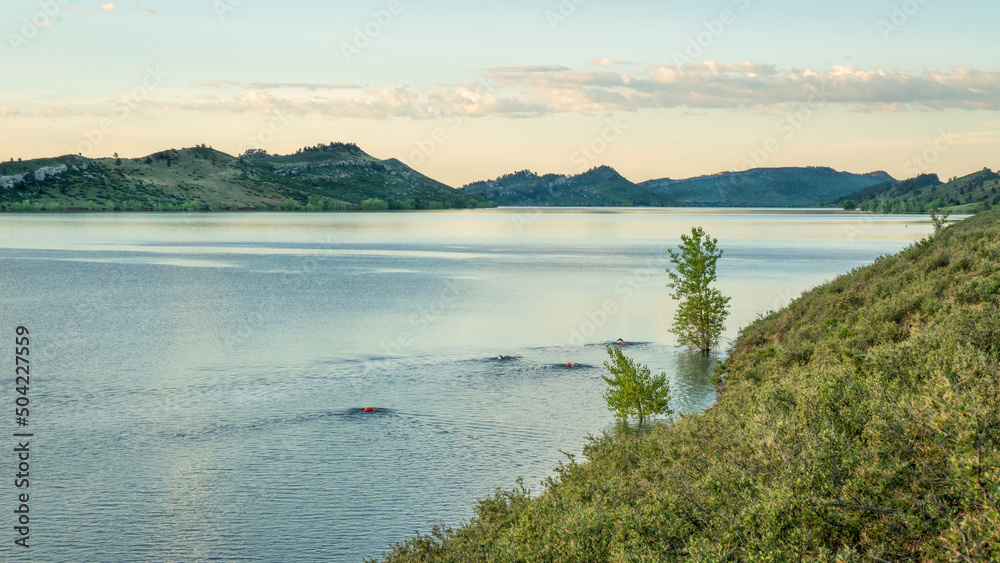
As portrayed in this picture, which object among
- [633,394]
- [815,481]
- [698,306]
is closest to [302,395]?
[633,394]

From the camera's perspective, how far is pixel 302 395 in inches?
1479

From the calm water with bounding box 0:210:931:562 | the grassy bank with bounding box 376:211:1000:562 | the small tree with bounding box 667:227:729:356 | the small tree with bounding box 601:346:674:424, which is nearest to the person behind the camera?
the grassy bank with bounding box 376:211:1000:562

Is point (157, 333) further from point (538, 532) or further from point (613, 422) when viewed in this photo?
point (538, 532)

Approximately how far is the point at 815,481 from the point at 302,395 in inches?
1178

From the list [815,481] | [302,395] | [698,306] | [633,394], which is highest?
[815,481]

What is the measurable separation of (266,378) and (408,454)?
15.2m

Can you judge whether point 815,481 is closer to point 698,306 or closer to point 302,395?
point 302,395

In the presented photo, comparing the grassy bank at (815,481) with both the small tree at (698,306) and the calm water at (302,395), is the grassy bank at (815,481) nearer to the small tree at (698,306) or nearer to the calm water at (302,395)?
the calm water at (302,395)

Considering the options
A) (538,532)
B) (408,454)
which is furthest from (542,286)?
(538,532)

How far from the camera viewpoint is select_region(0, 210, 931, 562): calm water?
911 inches

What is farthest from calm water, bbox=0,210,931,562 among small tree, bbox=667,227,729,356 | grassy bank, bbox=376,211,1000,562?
grassy bank, bbox=376,211,1000,562

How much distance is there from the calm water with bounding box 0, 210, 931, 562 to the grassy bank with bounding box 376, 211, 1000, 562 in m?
6.11

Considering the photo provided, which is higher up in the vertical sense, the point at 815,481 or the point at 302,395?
the point at 815,481

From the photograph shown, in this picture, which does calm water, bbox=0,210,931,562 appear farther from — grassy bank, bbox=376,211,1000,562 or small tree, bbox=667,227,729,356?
grassy bank, bbox=376,211,1000,562
